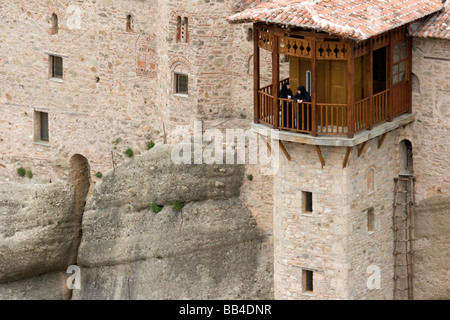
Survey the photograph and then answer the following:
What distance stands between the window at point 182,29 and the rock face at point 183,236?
422 centimetres

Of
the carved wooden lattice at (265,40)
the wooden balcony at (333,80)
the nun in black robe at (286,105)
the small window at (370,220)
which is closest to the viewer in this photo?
the wooden balcony at (333,80)

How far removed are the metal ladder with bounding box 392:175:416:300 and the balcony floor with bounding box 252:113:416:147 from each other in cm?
237

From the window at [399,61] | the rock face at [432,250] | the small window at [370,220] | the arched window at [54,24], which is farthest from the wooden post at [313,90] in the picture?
the arched window at [54,24]

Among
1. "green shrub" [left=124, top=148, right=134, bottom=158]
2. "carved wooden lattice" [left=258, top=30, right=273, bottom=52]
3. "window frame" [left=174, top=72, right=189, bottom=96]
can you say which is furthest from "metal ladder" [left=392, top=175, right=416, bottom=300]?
"green shrub" [left=124, top=148, right=134, bottom=158]

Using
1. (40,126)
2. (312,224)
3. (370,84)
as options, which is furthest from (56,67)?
(370,84)

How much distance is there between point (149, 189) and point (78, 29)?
638cm

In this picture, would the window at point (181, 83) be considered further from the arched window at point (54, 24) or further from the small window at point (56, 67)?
the arched window at point (54, 24)

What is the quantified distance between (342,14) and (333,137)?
12.9ft

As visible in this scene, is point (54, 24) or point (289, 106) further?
point (54, 24)

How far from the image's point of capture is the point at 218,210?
54594 mm

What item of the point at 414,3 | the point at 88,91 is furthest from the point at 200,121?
the point at 414,3

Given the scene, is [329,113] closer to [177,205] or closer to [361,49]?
[361,49]

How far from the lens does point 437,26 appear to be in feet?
164

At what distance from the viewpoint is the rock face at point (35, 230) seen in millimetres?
57938
